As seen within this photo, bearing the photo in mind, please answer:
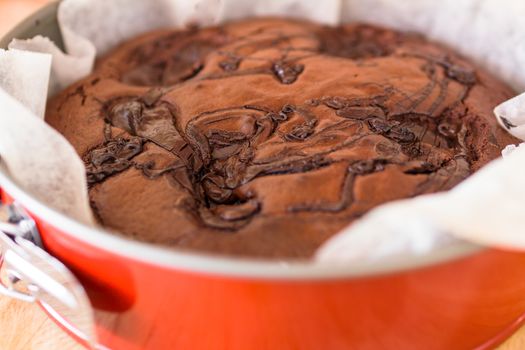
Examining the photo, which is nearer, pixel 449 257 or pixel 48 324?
pixel 449 257

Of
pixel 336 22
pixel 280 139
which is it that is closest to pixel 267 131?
pixel 280 139

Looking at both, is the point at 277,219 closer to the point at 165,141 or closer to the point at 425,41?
the point at 165,141

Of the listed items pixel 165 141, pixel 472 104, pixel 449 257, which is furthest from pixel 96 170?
pixel 472 104

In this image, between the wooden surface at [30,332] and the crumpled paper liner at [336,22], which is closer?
the crumpled paper liner at [336,22]

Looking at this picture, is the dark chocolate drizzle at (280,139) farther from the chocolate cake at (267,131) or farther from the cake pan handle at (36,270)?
the cake pan handle at (36,270)

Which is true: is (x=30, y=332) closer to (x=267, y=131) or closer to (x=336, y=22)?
(x=267, y=131)

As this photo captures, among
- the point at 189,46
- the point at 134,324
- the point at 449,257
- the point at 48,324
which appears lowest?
the point at 48,324

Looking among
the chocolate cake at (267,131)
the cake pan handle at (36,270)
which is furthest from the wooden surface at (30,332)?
the chocolate cake at (267,131)

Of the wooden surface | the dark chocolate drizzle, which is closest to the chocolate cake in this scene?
the dark chocolate drizzle
